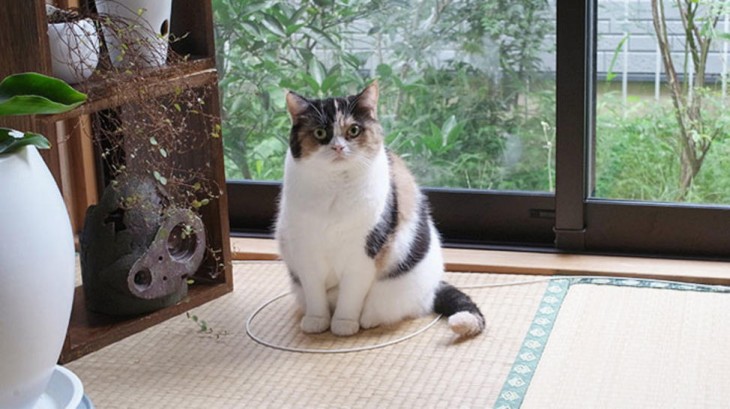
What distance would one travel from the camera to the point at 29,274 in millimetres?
1661

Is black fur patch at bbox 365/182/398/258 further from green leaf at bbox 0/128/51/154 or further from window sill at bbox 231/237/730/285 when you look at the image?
green leaf at bbox 0/128/51/154

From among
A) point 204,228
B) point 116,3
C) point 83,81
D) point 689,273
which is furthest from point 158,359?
point 689,273

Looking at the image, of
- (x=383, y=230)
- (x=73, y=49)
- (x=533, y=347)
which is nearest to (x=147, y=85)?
(x=73, y=49)

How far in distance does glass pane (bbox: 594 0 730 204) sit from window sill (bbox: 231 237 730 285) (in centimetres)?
18

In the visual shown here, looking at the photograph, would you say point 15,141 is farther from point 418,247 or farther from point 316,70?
point 316,70

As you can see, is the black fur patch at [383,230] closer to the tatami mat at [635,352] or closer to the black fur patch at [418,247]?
the black fur patch at [418,247]

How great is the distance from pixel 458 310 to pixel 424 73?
0.75 metres

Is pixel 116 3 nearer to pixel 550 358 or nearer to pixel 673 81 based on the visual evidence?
pixel 550 358

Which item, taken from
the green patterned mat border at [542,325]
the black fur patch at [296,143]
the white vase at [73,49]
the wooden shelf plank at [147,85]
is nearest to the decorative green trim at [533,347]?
the green patterned mat border at [542,325]

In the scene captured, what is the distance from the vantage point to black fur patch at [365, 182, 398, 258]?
7.72ft

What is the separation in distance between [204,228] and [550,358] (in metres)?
0.89

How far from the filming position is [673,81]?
269 centimetres

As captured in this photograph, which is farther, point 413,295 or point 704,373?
point 413,295

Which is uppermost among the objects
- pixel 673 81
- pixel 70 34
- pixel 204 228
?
pixel 70 34
